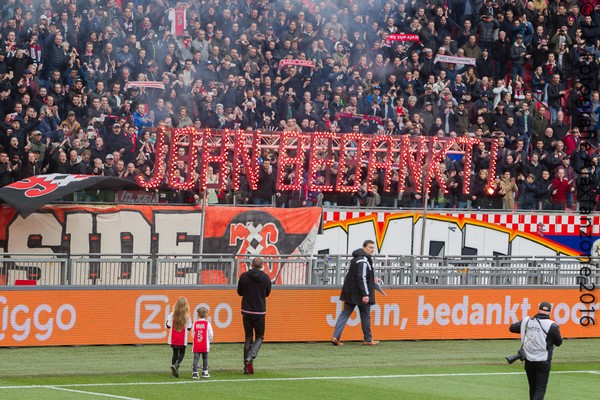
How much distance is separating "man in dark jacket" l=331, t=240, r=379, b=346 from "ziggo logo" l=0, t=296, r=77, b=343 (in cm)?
441

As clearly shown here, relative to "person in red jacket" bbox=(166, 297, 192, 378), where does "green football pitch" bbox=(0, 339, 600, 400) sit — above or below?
below

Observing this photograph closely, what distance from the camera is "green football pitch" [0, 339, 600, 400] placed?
15594mm

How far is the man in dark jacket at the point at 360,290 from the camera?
20.7 m

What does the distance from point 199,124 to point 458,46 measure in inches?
321

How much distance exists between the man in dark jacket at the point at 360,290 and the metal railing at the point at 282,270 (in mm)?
917

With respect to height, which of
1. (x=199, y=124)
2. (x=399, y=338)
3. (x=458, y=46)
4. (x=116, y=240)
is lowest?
(x=399, y=338)

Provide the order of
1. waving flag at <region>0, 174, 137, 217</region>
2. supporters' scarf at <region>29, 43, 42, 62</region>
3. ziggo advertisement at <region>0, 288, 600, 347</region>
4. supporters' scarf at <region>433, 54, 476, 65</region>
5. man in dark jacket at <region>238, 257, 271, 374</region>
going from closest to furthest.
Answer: man in dark jacket at <region>238, 257, 271, 374</region> → ziggo advertisement at <region>0, 288, 600, 347</region> → waving flag at <region>0, 174, 137, 217</region> → supporters' scarf at <region>29, 43, 42, 62</region> → supporters' scarf at <region>433, 54, 476, 65</region>

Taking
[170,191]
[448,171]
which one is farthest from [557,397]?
[448,171]

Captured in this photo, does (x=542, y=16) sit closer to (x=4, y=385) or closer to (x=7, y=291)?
(x=7, y=291)

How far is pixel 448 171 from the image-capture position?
26719mm

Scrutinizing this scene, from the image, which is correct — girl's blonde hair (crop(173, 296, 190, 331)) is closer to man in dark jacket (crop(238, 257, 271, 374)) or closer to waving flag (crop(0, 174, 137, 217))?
man in dark jacket (crop(238, 257, 271, 374))

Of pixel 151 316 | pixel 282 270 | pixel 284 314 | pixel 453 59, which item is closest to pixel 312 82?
pixel 453 59

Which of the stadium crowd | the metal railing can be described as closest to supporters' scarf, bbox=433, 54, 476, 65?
the stadium crowd

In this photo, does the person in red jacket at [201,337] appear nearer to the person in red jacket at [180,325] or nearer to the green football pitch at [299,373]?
the person in red jacket at [180,325]
